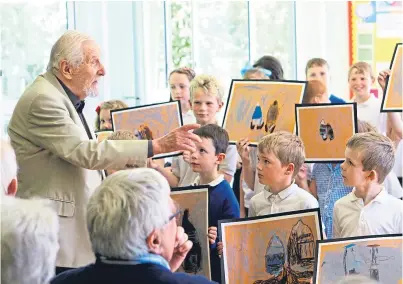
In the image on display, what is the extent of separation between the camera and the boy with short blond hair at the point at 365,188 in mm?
3787

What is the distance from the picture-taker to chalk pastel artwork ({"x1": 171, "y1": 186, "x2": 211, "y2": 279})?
3.74m

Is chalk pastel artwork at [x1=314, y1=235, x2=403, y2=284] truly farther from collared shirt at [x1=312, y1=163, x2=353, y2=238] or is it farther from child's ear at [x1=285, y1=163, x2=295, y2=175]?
collared shirt at [x1=312, y1=163, x2=353, y2=238]

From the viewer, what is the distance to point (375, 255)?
332 centimetres

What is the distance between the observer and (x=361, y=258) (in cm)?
332

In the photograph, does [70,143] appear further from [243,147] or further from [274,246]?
[243,147]

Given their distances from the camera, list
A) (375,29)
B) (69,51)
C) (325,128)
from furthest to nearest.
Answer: (375,29) → (325,128) → (69,51)

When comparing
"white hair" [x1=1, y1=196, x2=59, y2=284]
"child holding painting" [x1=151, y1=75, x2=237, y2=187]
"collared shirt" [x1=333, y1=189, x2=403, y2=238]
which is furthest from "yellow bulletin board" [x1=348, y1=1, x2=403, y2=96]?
"white hair" [x1=1, y1=196, x2=59, y2=284]

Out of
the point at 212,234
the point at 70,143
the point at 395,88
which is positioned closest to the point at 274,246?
the point at 212,234

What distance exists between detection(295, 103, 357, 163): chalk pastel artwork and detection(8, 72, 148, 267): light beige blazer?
1431mm

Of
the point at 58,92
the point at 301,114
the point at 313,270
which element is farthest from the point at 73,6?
the point at 313,270

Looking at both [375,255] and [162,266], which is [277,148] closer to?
[375,255]

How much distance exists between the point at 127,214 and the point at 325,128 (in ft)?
8.62

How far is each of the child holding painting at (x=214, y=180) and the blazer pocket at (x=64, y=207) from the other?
2.12 feet

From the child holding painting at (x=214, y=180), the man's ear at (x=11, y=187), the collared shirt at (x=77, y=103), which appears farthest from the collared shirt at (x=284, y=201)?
the man's ear at (x=11, y=187)
